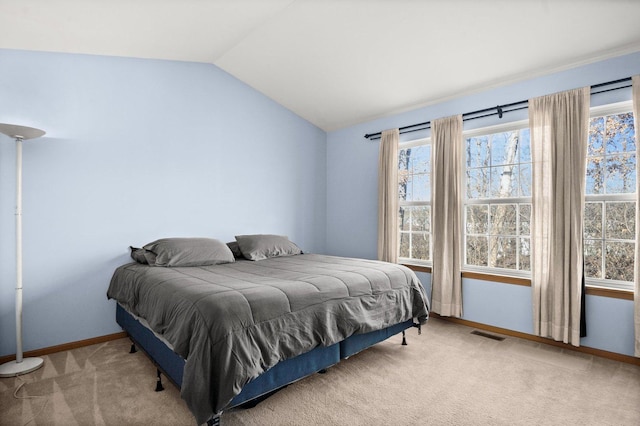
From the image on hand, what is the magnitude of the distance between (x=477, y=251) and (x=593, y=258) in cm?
100

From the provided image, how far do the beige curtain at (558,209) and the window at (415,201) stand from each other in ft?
3.88

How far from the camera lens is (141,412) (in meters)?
1.96

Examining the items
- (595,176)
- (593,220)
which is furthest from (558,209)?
(595,176)

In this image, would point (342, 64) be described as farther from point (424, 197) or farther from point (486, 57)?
point (424, 197)

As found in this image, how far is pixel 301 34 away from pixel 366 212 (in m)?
2.36

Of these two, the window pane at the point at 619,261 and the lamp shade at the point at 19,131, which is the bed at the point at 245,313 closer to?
the lamp shade at the point at 19,131

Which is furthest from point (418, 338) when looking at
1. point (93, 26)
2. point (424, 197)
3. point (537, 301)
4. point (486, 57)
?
point (93, 26)

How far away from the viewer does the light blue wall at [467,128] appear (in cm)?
272

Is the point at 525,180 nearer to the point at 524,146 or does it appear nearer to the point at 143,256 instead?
the point at 524,146

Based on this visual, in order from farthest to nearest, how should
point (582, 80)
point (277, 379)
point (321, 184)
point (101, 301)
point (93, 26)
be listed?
1. point (321, 184)
2. point (101, 301)
3. point (582, 80)
4. point (93, 26)
5. point (277, 379)

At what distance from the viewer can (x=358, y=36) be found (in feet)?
10.1

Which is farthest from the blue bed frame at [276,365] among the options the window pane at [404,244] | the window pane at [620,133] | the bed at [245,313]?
the window pane at [620,133]

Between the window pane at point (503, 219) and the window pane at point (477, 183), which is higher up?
the window pane at point (477, 183)

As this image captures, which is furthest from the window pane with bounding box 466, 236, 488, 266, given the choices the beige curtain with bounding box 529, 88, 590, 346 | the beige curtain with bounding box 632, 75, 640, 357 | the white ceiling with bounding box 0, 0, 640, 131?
the white ceiling with bounding box 0, 0, 640, 131
